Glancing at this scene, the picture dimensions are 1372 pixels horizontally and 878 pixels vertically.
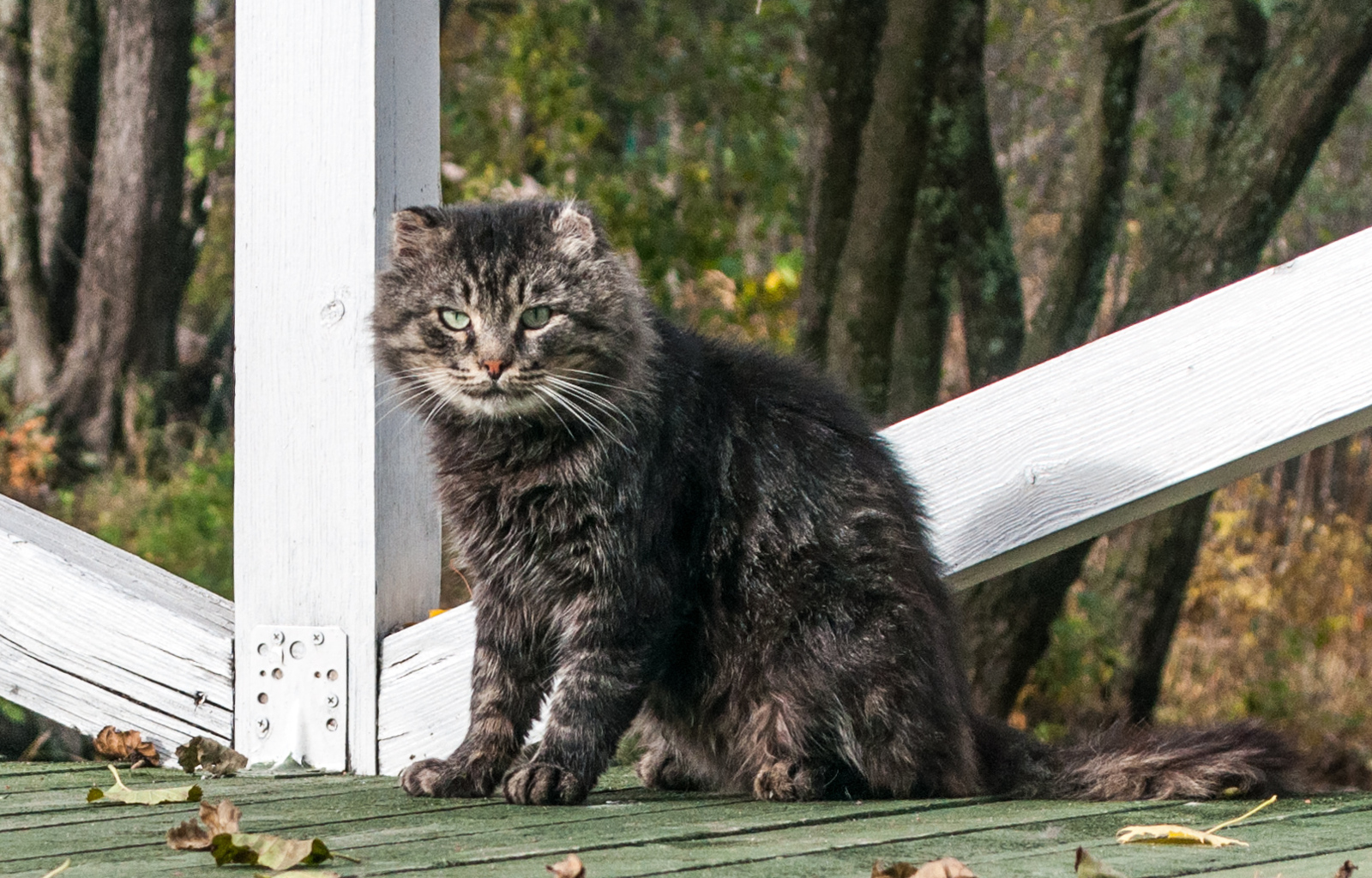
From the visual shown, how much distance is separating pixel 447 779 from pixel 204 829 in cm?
66

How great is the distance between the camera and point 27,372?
945cm

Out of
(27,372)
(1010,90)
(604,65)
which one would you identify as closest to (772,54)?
(604,65)

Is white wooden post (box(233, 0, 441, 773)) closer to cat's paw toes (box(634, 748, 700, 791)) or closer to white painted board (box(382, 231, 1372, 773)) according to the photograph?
white painted board (box(382, 231, 1372, 773))

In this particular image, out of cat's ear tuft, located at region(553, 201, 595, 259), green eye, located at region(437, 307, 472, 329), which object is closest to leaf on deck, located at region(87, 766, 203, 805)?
green eye, located at region(437, 307, 472, 329)

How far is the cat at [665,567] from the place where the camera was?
2709 millimetres

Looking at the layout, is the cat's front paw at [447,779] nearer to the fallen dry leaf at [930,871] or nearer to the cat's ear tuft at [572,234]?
the cat's ear tuft at [572,234]

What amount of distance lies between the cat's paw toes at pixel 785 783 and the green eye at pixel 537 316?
2.97 feet

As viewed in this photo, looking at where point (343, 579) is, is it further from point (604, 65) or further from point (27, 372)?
point (27, 372)

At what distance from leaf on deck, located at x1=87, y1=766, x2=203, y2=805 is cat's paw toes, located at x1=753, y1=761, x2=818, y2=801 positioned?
0.97 metres

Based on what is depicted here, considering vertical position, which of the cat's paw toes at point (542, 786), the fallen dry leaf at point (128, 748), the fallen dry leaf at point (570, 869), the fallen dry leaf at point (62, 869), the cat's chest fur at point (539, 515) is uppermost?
the cat's chest fur at point (539, 515)

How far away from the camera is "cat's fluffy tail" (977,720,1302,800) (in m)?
2.64

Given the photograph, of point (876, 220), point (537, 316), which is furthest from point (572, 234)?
point (876, 220)

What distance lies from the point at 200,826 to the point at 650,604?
2.82 ft

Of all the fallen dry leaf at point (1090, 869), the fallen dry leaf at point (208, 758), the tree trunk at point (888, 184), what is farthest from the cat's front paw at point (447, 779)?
the tree trunk at point (888, 184)
